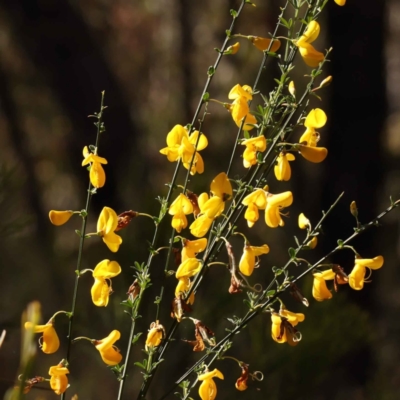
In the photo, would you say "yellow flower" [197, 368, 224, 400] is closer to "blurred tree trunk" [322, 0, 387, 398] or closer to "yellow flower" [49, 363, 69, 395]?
"yellow flower" [49, 363, 69, 395]

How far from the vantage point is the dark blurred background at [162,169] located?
1115 millimetres

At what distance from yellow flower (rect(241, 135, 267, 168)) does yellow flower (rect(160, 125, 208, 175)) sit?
4 cm

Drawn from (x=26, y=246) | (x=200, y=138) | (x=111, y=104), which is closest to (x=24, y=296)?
(x=26, y=246)

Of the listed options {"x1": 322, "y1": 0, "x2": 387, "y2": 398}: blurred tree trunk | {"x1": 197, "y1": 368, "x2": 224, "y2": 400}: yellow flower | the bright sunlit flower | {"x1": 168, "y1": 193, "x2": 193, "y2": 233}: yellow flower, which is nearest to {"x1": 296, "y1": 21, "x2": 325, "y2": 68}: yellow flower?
the bright sunlit flower

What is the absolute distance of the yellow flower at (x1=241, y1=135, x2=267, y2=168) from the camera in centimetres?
52

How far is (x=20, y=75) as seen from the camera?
9.23 ft

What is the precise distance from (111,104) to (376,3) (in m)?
1.03

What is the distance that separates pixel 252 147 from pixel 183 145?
58 mm

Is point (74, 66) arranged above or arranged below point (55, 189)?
above

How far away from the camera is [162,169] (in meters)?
2.96

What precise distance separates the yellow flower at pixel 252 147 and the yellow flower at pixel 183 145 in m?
0.04

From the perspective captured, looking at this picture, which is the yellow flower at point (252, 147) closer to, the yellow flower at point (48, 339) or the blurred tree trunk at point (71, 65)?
the yellow flower at point (48, 339)

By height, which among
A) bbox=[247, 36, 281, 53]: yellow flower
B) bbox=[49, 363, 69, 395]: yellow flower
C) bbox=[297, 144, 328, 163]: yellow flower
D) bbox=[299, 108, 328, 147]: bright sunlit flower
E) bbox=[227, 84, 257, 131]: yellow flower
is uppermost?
bbox=[247, 36, 281, 53]: yellow flower

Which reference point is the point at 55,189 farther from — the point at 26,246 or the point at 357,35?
the point at 357,35
